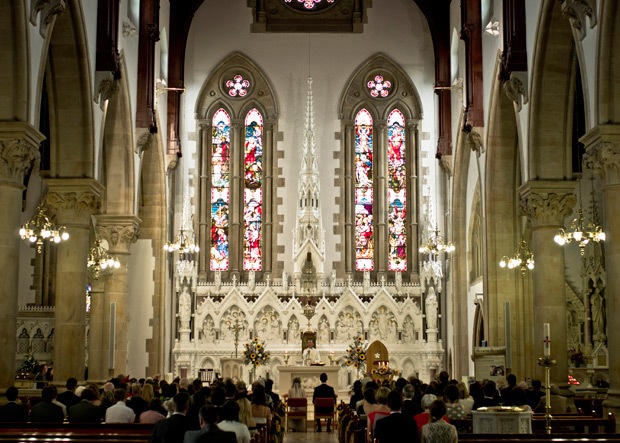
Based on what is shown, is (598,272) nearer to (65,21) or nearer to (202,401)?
(65,21)

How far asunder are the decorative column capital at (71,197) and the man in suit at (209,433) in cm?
1033

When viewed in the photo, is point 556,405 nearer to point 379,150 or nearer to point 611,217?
point 611,217

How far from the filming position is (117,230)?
20.9m

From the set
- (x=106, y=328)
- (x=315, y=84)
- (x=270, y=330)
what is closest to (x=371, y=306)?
(x=270, y=330)

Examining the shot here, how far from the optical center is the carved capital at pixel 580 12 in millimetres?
13414

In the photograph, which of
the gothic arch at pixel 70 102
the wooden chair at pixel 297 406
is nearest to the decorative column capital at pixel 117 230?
the gothic arch at pixel 70 102

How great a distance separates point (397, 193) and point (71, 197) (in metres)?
14.1

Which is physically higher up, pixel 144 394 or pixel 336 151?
pixel 336 151

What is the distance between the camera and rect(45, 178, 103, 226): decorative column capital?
55.2ft

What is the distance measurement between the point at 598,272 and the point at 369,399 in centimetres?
1046

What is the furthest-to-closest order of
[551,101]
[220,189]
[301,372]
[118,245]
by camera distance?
1. [220,189]
2. [301,372]
3. [118,245]
4. [551,101]

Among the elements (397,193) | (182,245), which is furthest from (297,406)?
(397,193)

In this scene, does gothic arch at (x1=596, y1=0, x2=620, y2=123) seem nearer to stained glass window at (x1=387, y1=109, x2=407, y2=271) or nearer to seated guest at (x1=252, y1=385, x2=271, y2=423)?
seated guest at (x1=252, y1=385, x2=271, y2=423)

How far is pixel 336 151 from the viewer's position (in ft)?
95.4
